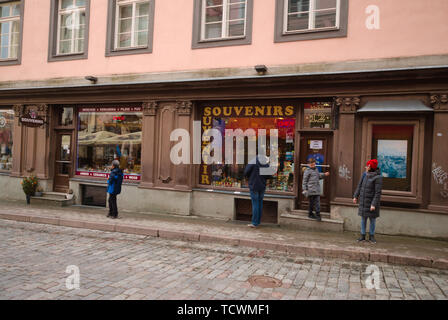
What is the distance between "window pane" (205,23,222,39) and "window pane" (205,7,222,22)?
0.16m

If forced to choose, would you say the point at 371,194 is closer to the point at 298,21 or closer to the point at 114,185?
the point at 298,21

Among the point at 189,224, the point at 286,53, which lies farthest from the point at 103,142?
the point at 286,53

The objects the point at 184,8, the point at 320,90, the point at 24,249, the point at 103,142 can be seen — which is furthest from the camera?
the point at 103,142

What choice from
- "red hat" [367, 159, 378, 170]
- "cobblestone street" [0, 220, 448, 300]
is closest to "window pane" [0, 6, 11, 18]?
"cobblestone street" [0, 220, 448, 300]

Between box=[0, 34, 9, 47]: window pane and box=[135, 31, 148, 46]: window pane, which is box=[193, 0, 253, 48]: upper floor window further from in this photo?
box=[0, 34, 9, 47]: window pane

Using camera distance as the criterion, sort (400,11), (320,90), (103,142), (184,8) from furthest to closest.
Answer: (103,142)
(184,8)
(320,90)
(400,11)

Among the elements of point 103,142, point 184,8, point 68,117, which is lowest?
point 103,142

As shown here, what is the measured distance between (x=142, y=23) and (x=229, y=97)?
164 inches

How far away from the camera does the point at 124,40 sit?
38.2 ft

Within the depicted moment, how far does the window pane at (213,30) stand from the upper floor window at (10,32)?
7.77m

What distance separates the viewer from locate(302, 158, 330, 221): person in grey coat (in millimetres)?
8734

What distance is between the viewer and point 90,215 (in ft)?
33.5

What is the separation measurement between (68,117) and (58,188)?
2.62 meters

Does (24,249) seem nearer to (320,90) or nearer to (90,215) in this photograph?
(90,215)
